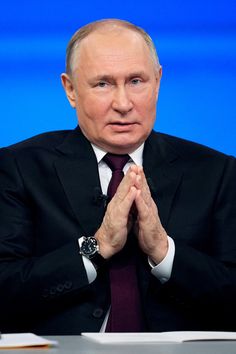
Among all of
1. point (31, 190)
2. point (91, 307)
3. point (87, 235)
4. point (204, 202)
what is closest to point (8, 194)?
Result: point (31, 190)

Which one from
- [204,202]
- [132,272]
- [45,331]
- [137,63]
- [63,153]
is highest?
[137,63]

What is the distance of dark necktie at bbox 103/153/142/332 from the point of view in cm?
283

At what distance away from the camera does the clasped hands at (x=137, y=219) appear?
110 inches

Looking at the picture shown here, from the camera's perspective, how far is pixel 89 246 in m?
2.84

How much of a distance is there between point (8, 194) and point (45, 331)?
0.52 meters

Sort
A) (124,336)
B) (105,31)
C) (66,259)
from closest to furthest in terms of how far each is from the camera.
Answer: (124,336)
(66,259)
(105,31)

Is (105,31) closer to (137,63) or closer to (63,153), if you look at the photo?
(137,63)

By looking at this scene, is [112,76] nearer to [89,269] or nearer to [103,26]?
[103,26]

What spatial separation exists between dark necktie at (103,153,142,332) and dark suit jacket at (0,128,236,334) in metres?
0.04

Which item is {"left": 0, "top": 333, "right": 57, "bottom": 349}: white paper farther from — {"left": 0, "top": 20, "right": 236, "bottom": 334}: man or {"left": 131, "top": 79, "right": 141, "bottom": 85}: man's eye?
{"left": 131, "top": 79, "right": 141, "bottom": 85}: man's eye

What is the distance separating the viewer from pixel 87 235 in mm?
2938

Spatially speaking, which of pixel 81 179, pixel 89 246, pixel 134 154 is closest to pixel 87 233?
pixel 89 246

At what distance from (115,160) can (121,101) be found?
0.82 feet

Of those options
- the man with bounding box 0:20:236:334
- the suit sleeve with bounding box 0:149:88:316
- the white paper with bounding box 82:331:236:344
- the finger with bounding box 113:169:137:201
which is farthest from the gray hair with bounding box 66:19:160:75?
the white paper with bounding box 82:331:236:344
